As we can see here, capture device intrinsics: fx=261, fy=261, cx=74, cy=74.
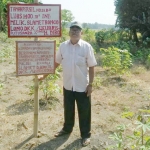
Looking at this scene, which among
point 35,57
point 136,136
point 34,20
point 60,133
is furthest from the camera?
point 60,133

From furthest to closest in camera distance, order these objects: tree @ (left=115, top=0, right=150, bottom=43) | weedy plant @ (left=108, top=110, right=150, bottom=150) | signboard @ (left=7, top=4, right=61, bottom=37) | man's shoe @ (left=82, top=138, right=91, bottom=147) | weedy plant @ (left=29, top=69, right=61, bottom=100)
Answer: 1. tree @ (left=115, top=0, right=150, bottom=43)
2. weedy plant @ (left=29, top=69, right=61, bottom=100)
3. man's shoe @ (left=82, top=138, right=91, bottom=147)
4. signboard @ (left=7, top=4, right=61, bottom=37)
5. weedy plant @ (left=108, top=110, right=150, bottom=150)

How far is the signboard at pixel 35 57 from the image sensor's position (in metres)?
3.39

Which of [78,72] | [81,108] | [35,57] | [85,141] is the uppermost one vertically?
[35,57]

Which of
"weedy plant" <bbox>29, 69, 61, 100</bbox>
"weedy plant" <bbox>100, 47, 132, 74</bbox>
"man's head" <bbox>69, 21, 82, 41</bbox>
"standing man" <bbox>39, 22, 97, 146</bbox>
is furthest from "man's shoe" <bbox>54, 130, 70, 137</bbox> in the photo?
"weedy plant" <bbox>100, 47, 132, 74</bbox>

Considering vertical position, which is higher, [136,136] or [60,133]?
[136,136]

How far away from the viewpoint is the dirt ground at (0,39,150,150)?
3773 millimetres

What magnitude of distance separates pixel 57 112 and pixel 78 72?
1663 mm

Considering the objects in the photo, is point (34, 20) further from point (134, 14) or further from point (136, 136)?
point (134, 14)

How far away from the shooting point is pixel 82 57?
344 centimetres

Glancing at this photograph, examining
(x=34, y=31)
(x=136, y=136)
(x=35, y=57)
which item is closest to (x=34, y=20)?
(x=34, y=31)

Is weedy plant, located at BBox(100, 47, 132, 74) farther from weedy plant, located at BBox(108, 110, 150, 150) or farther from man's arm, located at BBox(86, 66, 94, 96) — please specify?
man's arm, located at BBox(86, 66, 94, 96)

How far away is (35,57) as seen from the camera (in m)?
3.47

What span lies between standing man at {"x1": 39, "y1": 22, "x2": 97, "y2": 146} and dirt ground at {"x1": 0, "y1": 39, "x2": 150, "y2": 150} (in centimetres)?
38

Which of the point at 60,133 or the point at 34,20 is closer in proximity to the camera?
the point at 34,20
